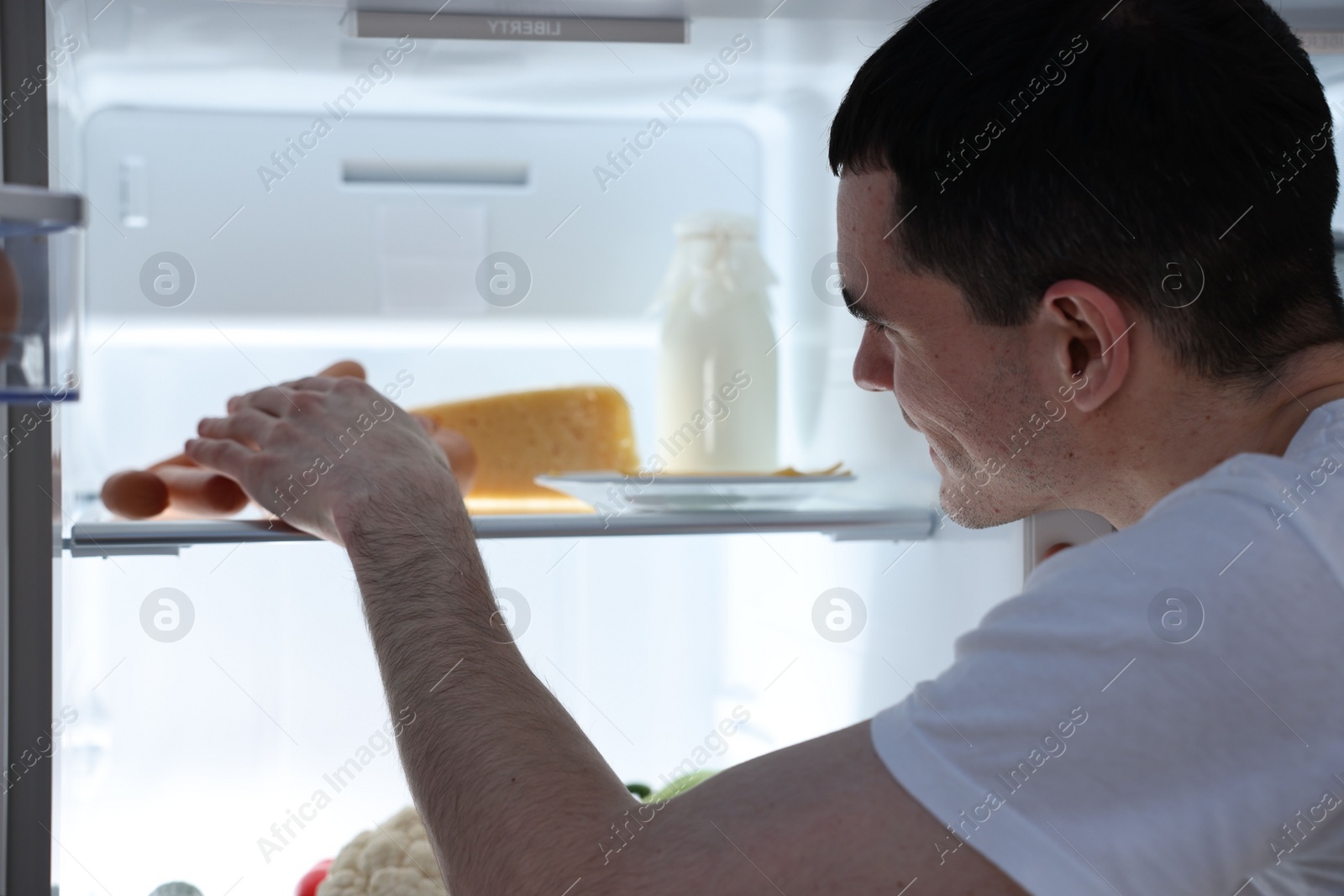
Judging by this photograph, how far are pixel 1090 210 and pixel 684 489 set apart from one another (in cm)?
47

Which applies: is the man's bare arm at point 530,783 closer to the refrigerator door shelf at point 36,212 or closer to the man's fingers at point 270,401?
the man's fingers at point 270,401

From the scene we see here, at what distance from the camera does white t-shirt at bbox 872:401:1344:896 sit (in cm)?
56

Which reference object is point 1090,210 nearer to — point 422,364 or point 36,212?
point 36,212

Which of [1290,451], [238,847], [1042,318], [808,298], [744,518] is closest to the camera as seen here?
[1290,451]

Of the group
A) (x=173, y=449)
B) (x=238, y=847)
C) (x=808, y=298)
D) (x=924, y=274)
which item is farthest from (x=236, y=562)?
(x=924, y=274)

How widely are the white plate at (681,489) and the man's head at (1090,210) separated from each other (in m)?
0.28

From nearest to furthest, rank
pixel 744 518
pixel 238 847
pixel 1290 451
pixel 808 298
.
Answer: pixel 1290 451, pixel 744 518, pixel 238 847, pixel 808 298

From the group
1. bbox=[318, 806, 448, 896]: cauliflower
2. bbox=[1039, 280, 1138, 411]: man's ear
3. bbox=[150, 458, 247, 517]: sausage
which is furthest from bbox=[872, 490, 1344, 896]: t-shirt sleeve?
bbox=[150, 458, 247, 517]: sausage

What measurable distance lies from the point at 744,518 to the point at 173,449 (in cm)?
63

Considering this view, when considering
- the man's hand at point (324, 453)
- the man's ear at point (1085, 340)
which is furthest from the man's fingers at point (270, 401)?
the man's ear at point (1085, 340)

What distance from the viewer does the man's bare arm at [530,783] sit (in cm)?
58

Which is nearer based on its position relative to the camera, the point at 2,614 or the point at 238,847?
the point at 2,614

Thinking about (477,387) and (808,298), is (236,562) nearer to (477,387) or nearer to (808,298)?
(477,387)

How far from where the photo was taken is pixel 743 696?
1.32 meters
